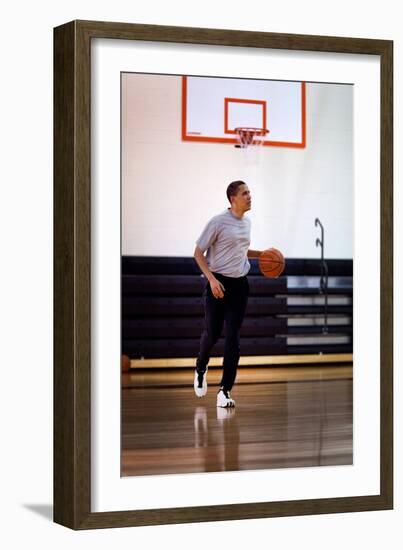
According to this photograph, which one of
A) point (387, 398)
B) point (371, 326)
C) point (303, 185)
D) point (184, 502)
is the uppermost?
point (303, 185)

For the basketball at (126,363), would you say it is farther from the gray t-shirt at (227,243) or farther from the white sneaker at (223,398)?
the gray t-shirt at (227,243)

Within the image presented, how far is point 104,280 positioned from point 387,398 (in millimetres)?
1393

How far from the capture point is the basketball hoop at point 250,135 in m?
8.74

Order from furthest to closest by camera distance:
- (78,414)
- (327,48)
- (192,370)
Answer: (192,370) → (327,48) → (78,414)

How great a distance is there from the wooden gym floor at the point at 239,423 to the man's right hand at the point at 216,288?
73cm

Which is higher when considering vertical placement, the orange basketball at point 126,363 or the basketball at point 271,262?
the basketball at point 271,262

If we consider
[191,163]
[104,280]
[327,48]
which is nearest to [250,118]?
[191,163]

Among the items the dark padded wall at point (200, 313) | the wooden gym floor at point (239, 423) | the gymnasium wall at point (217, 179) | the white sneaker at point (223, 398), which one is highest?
the gymnasium wall at point (217, 179)

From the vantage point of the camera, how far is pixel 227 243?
6.06 m

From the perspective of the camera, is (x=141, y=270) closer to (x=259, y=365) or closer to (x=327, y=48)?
(x=259, y=365)

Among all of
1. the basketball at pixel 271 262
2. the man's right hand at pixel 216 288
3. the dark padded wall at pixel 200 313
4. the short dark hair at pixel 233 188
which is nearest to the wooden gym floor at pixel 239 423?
the dark padded wall at pixel 200 313

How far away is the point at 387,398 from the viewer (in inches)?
180

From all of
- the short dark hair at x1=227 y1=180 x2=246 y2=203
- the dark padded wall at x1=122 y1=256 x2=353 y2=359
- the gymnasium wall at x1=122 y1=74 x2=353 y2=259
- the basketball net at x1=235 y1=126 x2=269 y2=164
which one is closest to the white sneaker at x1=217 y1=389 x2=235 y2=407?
the short dark hair at x1=227 y1=180 x2=246 y2=203

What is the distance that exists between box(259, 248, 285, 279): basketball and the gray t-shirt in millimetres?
239
